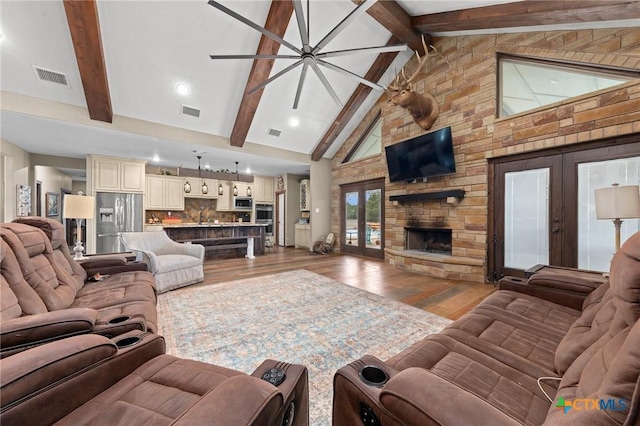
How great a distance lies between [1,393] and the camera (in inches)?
26.4

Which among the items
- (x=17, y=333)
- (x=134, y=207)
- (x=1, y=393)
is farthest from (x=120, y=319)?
(x=134, y=207)

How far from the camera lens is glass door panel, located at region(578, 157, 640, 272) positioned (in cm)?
282

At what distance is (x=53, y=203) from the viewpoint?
7.28 m

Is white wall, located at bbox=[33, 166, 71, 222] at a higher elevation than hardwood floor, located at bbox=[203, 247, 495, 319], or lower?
higher

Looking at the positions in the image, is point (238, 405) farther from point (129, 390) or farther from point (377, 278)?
point (377, 278)

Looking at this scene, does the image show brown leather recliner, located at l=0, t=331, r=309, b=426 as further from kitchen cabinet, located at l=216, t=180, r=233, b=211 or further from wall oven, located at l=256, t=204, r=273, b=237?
wall oven, located at l=256, t=204, r=273, b=237

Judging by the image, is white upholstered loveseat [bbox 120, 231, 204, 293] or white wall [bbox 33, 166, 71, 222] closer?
white upholstered loveseat [bbox 120, 231, 204, 293]

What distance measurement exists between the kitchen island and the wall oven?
2070 millimetres

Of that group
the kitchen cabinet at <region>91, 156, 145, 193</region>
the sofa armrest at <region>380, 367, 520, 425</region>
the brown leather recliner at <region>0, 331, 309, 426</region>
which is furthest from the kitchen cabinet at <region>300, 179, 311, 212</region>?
the sofa armrest at <region>380, 367, 520, 425</region>

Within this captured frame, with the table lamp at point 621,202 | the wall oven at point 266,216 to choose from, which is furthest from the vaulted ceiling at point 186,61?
the wall oven at point 266,216

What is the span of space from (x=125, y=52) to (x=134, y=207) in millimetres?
3861

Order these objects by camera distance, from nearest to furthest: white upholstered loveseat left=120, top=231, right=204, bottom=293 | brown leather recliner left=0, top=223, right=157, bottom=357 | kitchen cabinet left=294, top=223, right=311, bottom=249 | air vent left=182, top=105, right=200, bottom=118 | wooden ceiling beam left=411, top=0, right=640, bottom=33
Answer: brown leather recliner left=0, top=223, right=157, bottom=357 < wooden ceiling beam left=411, top=0, right=640, bottom=33 < white upholstered loveseat left=120, top=231, right=204, bottom=293 < air vent left=182, top=105, right=200, bottom=118 < kitchen cabinet left=294, top=223, right=311, bottom=249

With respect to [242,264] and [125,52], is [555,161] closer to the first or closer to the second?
[242,264]

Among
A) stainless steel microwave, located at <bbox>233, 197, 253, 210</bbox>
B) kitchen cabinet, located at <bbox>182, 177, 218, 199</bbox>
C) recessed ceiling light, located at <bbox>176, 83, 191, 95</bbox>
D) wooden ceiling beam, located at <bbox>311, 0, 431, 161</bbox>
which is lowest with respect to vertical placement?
stainless steel microwave, located at <bbox>233, 197, 253, 210</bbox>
